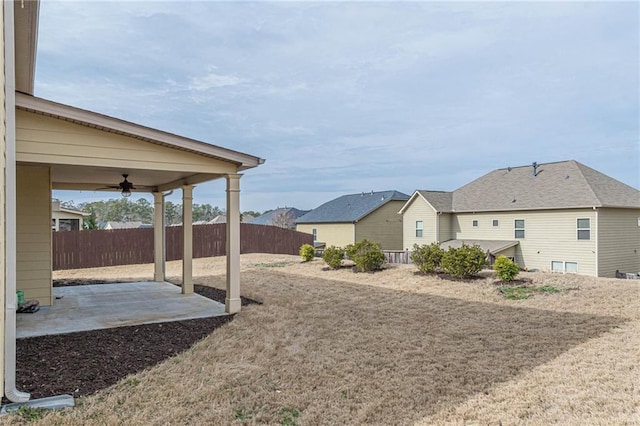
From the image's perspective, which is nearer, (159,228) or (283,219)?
(159,228)

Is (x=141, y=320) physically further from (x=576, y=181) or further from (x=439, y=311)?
(x=576, y=181)

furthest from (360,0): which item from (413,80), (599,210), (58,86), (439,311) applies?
(599,210)

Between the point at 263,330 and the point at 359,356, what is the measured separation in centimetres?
179

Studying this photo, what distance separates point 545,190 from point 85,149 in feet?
63.3

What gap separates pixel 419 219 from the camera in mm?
22875

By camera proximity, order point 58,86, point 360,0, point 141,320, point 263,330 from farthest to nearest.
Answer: point 58,86
point 360,0
point 141,320
point 263,330

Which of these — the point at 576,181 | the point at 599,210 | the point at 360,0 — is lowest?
the point at 599,210

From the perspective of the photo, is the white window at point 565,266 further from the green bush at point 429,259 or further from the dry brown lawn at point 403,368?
the dry brown lawn at point 403,368

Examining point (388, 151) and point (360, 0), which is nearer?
point (360, 0)

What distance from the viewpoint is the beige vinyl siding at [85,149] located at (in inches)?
202

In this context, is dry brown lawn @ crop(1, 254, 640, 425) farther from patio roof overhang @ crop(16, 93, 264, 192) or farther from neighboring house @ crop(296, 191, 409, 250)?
neighboring house @ crop(296, 191, 409, 250)

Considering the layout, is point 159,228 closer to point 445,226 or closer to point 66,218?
point 445,226

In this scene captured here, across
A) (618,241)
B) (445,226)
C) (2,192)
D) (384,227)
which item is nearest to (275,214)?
(384,227)

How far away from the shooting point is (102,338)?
563cm
